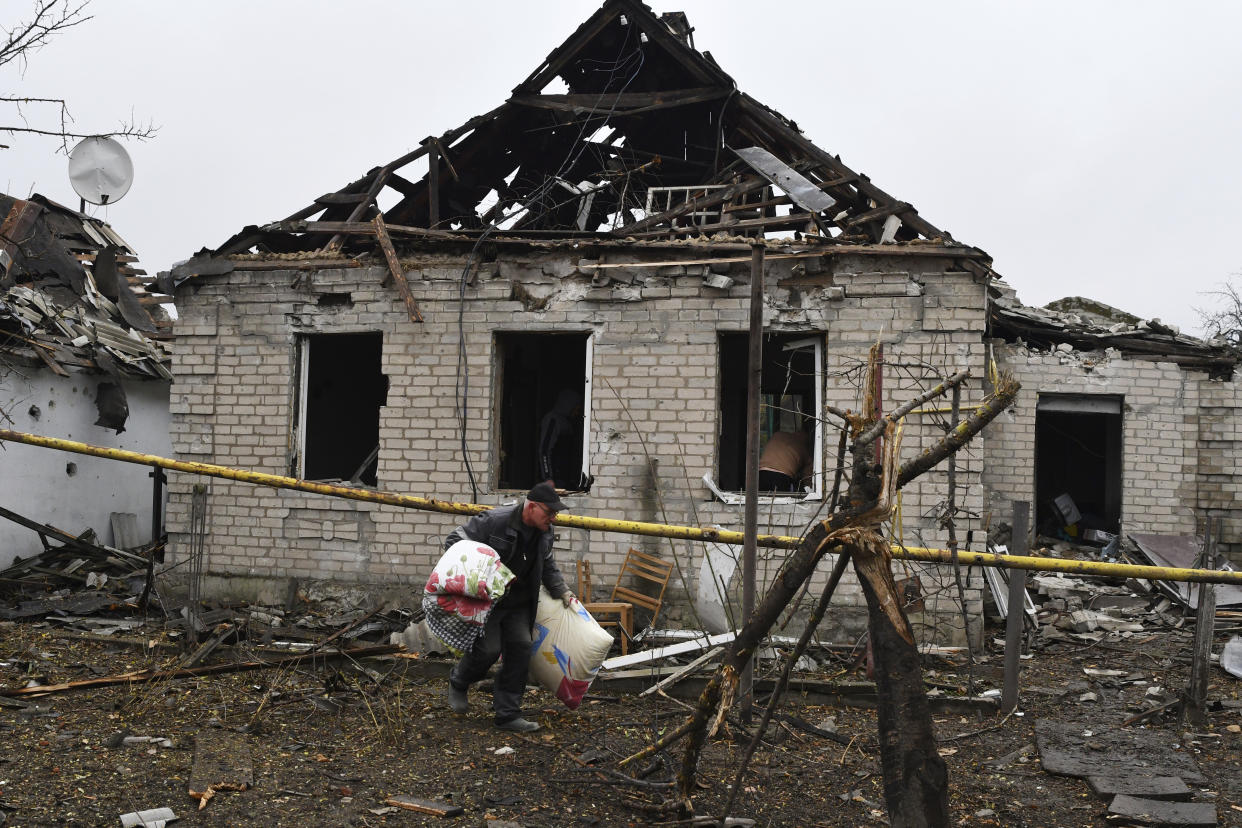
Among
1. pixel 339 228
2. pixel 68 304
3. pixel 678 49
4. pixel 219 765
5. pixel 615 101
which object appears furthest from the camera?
pixel 68 304

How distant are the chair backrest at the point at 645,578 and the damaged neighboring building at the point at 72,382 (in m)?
5.44

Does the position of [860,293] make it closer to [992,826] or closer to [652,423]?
[652,423]

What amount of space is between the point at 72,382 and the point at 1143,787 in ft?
34.4

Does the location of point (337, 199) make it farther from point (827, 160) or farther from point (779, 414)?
point (779, 414)

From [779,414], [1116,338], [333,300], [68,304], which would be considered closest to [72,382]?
[68,304]

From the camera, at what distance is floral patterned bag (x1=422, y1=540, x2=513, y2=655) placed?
478 centimetres

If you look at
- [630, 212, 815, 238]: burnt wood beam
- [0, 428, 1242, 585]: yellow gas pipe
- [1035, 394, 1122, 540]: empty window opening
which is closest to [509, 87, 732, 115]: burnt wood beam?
[630, 212, 815, 238]: burnt wood beam

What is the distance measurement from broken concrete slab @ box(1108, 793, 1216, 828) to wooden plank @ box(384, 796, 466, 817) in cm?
287

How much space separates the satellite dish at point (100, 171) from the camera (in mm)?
9531

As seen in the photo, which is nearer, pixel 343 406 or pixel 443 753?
pixel 443 753

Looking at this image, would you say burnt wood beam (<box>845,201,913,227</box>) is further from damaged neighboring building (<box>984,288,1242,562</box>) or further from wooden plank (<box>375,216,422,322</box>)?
wooden plank (<box>375,216,422,322</box>)

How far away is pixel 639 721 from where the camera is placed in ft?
17.7

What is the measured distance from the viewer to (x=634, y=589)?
25.1 ft

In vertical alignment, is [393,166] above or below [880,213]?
above
